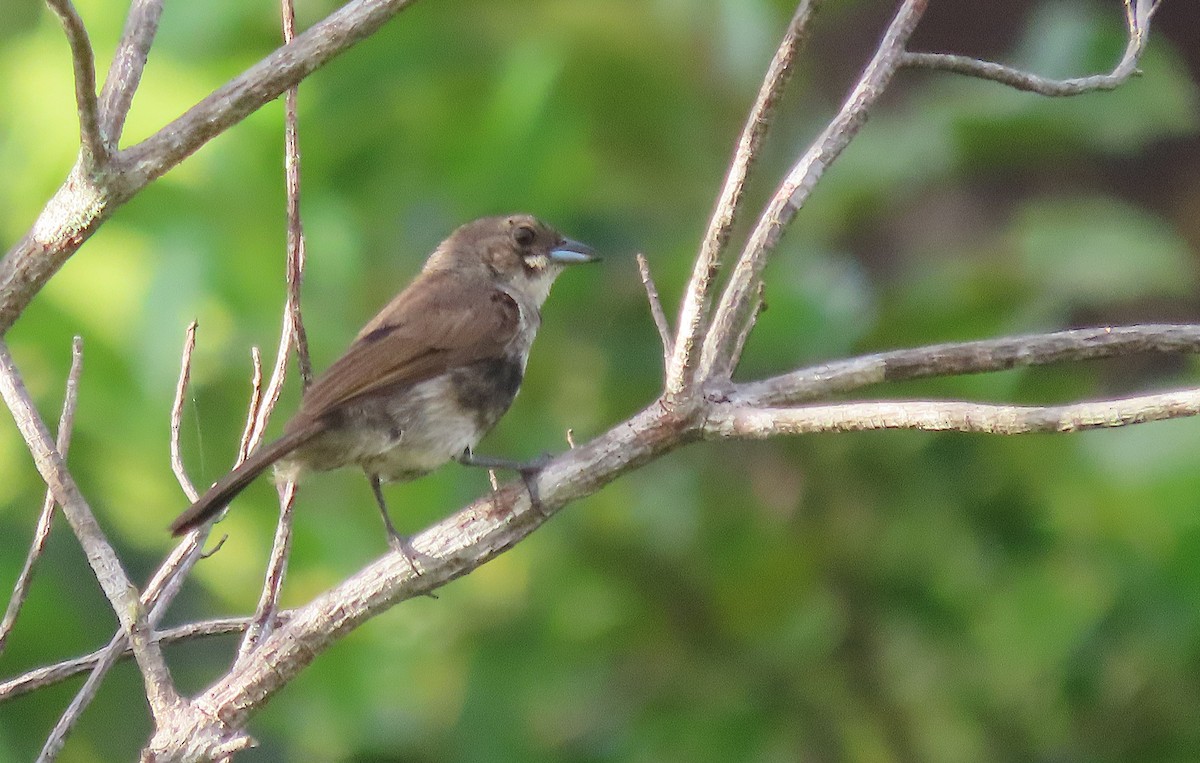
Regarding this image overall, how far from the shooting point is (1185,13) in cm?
613

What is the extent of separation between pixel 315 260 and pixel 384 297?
15.8 inches

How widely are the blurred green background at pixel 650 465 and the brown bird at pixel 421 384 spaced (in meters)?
0.23

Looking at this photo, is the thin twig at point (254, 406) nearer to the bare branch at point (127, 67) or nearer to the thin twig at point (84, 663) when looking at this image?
the thin twig at point (84, 663)

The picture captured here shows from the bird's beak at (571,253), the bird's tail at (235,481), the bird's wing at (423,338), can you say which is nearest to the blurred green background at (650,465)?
the bird's beak at (571,253)

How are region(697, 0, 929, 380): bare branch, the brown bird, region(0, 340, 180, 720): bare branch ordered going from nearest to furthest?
region(0, 340, 180, 720): bare branch → region(697, 0, 929, 380): bare branch → the brown bird

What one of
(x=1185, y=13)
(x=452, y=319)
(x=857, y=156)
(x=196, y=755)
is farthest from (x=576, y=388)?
(x=1185, y=13)

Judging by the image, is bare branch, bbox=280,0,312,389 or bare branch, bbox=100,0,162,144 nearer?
bare branch, bbox=100,0,162,144

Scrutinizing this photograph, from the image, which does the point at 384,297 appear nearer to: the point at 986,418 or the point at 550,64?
the point at 550,64

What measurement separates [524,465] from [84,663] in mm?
1029

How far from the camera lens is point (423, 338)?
390 centimetres

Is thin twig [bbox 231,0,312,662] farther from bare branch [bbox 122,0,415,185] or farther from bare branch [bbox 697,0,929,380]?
bare branch [bbox 697,0,929,380]

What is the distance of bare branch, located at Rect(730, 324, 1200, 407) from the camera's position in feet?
7.59

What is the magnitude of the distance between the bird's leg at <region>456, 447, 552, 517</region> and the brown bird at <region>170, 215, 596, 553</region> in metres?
0.01

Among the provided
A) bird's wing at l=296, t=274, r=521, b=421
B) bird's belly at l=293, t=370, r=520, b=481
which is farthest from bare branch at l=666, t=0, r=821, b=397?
bird's belly at l=293, t=370, r=520, b=481
